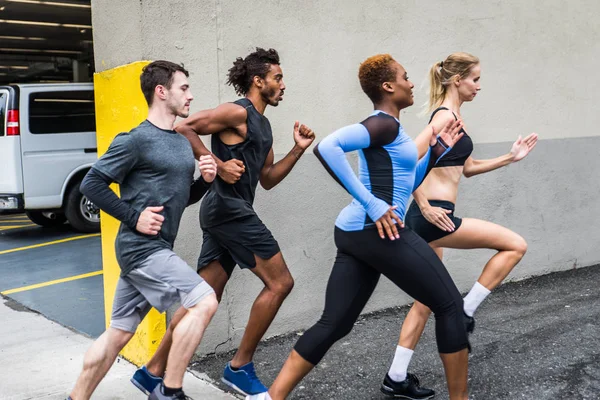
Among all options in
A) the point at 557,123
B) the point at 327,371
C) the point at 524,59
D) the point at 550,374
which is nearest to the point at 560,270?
the point at 557,123

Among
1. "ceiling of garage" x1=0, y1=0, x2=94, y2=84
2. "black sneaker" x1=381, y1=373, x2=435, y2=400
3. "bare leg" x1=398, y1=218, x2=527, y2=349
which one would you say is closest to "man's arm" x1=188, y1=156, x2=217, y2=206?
"bare leg" x1=398, y1=218, x2=527, y2=349

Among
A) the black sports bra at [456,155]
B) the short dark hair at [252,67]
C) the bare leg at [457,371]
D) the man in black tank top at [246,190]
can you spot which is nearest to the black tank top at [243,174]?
the man in black tank top at [246,190]

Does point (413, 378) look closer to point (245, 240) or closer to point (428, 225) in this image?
point (428, 225)

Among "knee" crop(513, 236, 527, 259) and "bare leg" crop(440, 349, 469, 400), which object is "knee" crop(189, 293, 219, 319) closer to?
→ "bare leg" crop(440, 349, 469, 400)

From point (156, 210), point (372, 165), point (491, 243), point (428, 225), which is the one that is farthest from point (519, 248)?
point (156, 210)

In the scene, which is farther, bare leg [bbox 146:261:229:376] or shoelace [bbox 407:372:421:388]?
shoelace [bbox 407:372:421:388]

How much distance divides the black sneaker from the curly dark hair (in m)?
1.57

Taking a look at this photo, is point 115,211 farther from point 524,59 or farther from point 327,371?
point 524,59

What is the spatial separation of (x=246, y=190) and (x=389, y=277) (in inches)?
37.7

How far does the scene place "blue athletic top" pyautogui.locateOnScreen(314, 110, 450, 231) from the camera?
3.33 metres

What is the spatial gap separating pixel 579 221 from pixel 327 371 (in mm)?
3861

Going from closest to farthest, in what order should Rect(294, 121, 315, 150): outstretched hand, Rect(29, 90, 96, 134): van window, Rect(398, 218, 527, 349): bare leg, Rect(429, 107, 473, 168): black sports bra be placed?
Rect(294, 121, 315, 150): outstretched hand → Rect(398, 218, 527, 349): bare leg → Rect(429, 107, 473, 168): black sports bra → Rect(29, 90, 96, 134): van window

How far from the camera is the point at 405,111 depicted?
5.81 m

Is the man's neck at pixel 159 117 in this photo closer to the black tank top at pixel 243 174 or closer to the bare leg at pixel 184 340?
the black tank top at pixel 243 174
